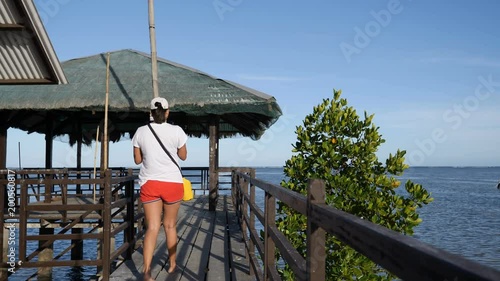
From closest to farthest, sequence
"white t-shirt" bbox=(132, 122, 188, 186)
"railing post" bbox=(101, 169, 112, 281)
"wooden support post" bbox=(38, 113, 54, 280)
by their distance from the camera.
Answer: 1. "white t-shirt" bbox=(132, 122, 188, 186)
2. "railing post" bbox=(101, 169, 112, 281)
3. "wooden support post" bbox=(38, 113, 54, 280)

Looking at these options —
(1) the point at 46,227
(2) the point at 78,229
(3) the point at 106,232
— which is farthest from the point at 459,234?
(3) the point at 106,232

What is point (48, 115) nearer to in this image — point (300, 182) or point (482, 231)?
point (300, 182)

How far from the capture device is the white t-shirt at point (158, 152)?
4.57 metres

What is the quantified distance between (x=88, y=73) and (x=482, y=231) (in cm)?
2437

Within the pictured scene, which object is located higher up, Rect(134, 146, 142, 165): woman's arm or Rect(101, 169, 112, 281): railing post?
Rect(134, 146, 142, 165): woman's arm

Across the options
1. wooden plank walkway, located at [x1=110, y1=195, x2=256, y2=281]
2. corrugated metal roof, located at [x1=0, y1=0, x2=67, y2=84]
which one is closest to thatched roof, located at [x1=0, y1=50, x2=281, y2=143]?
wooden plank walkway, located at [x1=110, y1=195, x2=256, y2=281]

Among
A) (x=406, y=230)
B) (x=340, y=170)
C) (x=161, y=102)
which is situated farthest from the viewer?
(x=340, y=170)

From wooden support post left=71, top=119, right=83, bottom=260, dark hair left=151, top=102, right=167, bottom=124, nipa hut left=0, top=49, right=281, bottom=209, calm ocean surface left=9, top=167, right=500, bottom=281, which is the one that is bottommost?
calm ocean surface left=9, top=167, right=500, bottom=281

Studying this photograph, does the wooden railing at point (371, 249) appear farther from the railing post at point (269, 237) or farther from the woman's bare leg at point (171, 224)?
the woman's bare leg at point (171, 224)

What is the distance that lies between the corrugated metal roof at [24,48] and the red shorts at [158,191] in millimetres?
3582

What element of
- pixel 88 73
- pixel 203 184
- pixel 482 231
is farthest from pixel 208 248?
pixel 482 231

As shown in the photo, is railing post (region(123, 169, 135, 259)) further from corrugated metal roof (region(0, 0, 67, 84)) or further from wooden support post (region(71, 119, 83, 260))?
wooden support post (region(71, 119, 83, 260))

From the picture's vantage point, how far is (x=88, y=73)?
511 inches

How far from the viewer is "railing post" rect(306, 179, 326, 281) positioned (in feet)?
7.04
